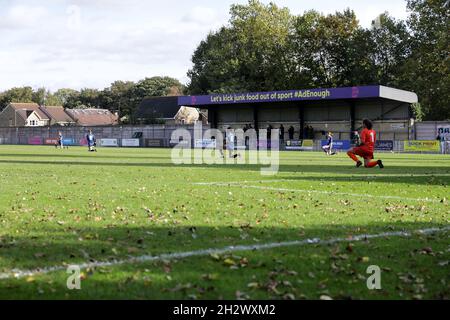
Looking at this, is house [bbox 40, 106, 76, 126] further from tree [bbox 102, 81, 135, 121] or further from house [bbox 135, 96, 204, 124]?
house [bbox 135, 96, 204, 124]

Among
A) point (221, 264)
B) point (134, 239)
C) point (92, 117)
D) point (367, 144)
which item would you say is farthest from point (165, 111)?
point (221, 264)

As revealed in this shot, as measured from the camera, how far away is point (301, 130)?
229ft

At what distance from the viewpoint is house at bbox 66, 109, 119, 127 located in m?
137

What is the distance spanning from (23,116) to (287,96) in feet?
276

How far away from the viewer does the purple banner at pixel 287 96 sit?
200 ft

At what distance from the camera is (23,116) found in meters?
133

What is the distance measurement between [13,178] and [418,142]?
4309 cm

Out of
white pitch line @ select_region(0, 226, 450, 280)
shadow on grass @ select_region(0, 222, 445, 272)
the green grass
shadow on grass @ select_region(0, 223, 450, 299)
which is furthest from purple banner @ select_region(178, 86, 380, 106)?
shadow on grass @ select_region(0, 223, 450, 299)

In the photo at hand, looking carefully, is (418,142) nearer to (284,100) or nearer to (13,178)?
(284,100)

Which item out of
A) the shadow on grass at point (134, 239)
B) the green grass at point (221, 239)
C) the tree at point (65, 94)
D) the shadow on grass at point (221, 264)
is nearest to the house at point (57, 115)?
the tree at point (65, 94)

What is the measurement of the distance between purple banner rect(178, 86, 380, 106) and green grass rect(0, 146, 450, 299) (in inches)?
1810

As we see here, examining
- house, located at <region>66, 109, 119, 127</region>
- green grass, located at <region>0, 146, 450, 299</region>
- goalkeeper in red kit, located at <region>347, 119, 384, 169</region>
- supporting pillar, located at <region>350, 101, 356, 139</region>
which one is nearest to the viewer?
green grass, located at <region>0, 146, 450, 299</region>
